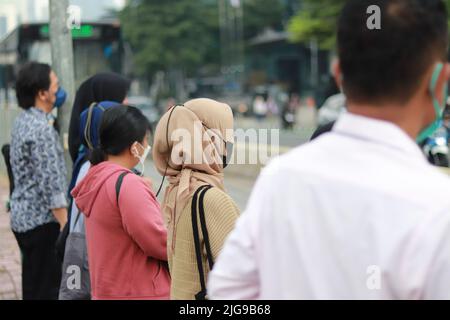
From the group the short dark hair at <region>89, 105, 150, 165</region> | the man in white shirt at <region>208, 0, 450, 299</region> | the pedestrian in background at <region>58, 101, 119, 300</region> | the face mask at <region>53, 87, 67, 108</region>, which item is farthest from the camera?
the face mask at <region>53, 87, 67, 108</region>

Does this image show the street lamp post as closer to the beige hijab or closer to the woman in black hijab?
the woman in black hijab

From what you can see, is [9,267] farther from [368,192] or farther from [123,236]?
[368,192]

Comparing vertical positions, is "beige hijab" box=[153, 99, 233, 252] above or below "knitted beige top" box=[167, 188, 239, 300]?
above

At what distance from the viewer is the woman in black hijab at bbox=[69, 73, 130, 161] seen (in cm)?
374

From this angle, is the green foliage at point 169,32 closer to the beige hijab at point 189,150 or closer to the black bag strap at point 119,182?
the black bag strap at point 119,182

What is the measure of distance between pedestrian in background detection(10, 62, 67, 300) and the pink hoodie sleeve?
132 centimetres

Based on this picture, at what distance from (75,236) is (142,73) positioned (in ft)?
159

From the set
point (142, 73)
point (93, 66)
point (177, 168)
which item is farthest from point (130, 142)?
point (142, 73)

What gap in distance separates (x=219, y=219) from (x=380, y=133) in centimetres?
102

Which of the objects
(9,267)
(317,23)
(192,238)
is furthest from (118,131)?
(317,23)

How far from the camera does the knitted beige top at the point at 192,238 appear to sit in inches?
85.5

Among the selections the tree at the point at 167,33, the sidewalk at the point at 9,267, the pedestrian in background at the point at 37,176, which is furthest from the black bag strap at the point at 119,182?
the tree at the point at 167,33

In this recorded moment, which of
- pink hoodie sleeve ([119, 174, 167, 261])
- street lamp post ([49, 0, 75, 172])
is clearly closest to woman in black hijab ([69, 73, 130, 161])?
street lamp post ([49, 0, 75, 172])

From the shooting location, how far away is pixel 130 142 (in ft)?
9.30
